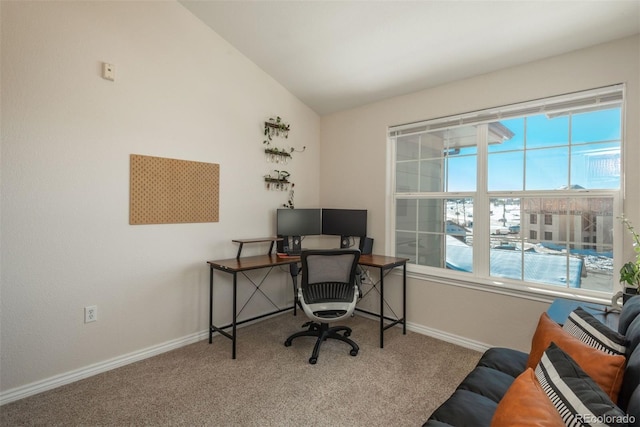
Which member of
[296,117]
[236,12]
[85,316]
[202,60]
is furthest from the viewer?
[296,117]

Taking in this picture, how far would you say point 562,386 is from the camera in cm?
101

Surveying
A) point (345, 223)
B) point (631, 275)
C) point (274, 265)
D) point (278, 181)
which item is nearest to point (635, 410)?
point (631, 275)

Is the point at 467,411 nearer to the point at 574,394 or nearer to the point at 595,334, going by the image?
the point at 574,394

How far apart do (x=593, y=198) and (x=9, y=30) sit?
422 cm

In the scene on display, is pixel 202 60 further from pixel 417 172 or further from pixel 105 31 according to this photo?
pixel 417 172

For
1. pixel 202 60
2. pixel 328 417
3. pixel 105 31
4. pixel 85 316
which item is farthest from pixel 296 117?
pixel 328 417

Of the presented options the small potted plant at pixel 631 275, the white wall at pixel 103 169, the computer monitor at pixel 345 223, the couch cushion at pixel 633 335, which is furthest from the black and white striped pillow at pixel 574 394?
the white wall at pixel 103 169

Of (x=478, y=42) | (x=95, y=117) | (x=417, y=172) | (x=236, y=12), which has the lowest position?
(x=417, y=172)

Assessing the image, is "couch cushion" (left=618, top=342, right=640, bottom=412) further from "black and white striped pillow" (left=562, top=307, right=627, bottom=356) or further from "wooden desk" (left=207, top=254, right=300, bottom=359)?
"wooden desk" (left=207, top=254, right=300, bottom=359)

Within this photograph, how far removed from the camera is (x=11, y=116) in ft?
6.64

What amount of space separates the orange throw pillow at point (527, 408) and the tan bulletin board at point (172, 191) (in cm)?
268

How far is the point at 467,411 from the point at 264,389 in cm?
142

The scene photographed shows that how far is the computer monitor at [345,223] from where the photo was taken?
3.53 meters

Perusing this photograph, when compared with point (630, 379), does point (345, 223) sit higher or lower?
higher
